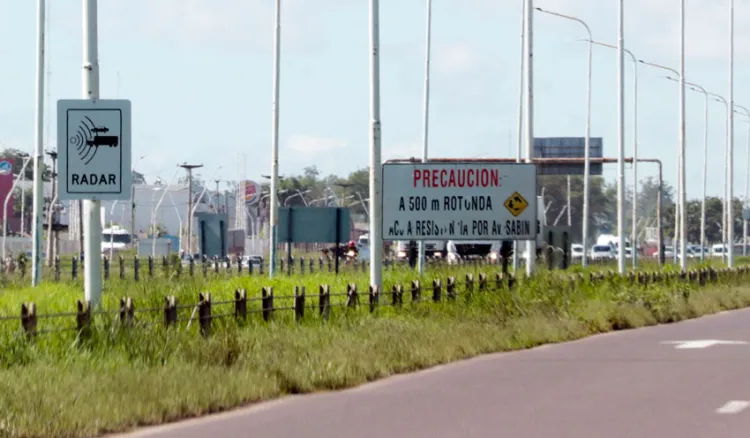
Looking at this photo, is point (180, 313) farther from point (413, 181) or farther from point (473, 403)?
point (413, 181)

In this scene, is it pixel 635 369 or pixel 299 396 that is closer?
pixel 299 396


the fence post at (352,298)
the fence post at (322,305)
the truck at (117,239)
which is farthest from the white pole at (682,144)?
the truck at (117,239)

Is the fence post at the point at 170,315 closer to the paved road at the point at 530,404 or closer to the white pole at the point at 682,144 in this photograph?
the paved road at the point at 530,404

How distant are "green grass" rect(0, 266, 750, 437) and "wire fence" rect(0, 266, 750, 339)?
0.32 feet

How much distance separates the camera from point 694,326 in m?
29.3

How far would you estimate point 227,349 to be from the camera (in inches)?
658

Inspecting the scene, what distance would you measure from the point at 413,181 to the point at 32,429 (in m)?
20.7

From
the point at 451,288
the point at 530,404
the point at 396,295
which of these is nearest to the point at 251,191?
the point at 451,288

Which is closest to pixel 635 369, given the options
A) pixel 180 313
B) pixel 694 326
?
pixel 180 313

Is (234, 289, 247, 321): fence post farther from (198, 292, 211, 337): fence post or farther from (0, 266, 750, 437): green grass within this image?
(198, 292, 211, 337): fence post

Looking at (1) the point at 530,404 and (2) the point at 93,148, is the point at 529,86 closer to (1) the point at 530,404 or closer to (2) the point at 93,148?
(2) the point at 93,148

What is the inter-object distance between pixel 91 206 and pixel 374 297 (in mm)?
7620

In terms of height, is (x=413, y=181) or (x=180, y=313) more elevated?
(x=413, y=181)

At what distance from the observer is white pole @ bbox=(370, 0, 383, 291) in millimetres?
26672
